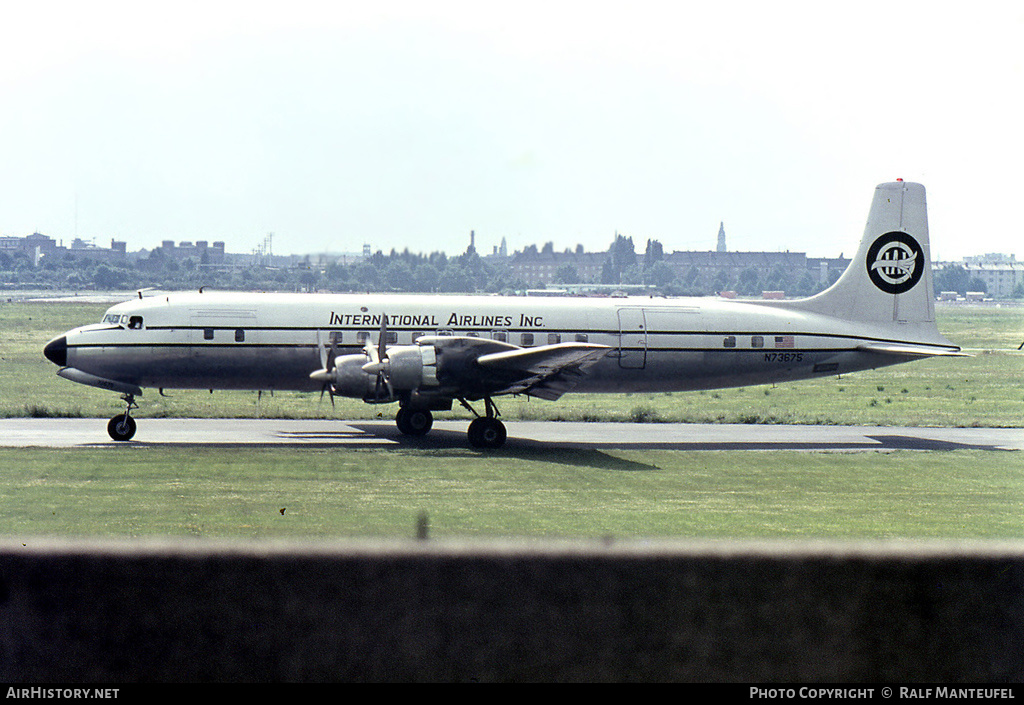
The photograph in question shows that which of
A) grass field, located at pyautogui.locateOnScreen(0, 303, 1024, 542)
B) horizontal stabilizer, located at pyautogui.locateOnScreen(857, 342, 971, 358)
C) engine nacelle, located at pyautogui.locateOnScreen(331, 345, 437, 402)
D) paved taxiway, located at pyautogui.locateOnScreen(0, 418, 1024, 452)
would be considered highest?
horizontal stabilizer, located at pyautogui.locateOnScreen(857, 342, 971, 358)

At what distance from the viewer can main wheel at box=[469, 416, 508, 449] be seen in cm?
2608

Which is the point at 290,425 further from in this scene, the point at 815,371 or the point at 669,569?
the point at 669,569

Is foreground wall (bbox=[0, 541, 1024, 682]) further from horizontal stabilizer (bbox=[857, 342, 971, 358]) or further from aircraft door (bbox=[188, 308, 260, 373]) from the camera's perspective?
horizontal stabilizer (bbox=[857, 342, 971, 358])

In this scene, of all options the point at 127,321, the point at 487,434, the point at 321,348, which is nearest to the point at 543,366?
the point at 487,434

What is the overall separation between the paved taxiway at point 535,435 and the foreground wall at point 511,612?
20.6 meters

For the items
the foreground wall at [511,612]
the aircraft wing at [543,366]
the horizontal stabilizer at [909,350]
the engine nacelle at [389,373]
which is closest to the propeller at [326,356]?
the engine nacelle at [389,373]

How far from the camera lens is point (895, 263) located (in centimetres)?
3209

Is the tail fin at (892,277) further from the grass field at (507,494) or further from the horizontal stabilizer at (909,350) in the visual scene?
the grass field at (507,494)

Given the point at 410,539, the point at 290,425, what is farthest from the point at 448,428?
the point at 410,539

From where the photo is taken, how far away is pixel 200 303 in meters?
27.8

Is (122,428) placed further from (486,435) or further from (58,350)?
(486,435)

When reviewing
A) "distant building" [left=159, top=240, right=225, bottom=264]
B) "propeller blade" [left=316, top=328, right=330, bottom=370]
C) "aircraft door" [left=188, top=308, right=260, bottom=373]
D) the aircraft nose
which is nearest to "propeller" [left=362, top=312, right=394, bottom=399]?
"propeller blade" [left=316, top=328, right=330, bottom=370]

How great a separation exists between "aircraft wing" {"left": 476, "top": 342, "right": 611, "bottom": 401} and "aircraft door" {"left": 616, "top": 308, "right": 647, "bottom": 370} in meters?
2.30

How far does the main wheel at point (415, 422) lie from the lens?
2815cm
